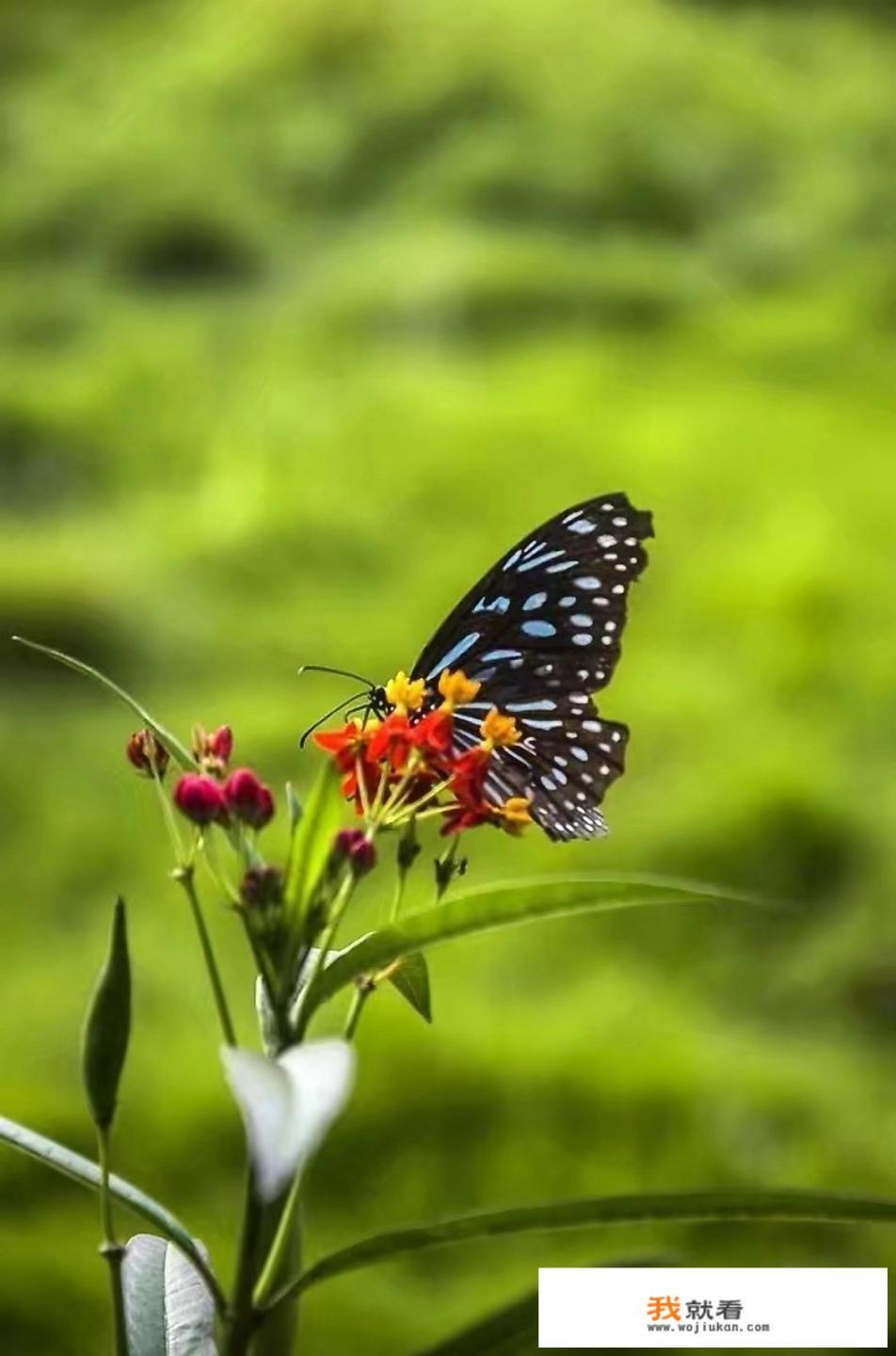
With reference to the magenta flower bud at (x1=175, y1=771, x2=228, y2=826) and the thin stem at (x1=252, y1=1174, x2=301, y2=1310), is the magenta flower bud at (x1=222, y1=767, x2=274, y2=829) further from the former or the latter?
the thin stem at (x1=252, y1=1174, x2=301, y2=1310)

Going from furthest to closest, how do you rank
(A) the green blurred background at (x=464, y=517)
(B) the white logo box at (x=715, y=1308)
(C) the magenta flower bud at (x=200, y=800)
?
1. (A) the green blurred background at (x=464, y=517)
2. (B) the white logo box at (x=715, y=1308)
3. (C) the magenta flower bud at (x=200, y=800)

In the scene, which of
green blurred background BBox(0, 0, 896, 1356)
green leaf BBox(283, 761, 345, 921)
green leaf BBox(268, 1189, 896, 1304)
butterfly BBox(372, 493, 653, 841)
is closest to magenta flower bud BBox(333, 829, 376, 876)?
green leaf BBox(283, 761, 345, 921)

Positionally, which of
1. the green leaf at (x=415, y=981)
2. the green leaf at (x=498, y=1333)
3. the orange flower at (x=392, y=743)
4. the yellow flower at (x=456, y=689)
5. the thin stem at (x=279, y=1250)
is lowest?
the green leaf at (x=498, y=1333)

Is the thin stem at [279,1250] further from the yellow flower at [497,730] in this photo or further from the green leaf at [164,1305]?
the yellow flower at [497,730]

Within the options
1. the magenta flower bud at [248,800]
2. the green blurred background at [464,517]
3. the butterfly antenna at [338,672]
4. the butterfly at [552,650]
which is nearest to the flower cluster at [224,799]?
the magenta flower bud at [248,800]

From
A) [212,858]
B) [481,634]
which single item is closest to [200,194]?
[481,634]

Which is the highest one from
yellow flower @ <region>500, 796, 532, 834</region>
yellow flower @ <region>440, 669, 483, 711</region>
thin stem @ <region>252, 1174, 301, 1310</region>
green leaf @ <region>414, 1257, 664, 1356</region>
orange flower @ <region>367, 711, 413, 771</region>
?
yellow flower @ <region>440, 669, 483, 711</region>
